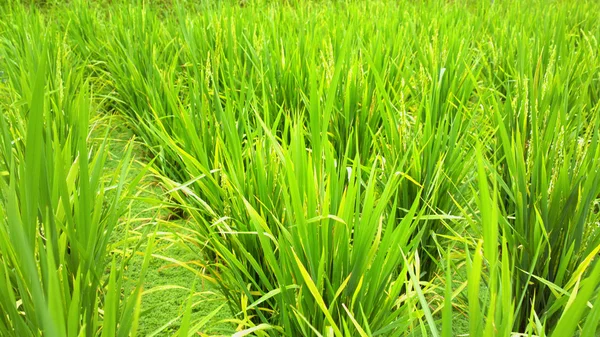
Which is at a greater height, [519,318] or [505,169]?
[505,169]

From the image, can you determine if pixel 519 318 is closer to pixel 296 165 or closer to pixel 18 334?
pixel 296 165

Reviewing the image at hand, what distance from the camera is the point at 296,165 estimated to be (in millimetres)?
946

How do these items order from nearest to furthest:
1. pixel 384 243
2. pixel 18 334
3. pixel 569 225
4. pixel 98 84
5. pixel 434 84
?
pixel 18 334
pixel 384 243
pixel 569 225
pixel 434 84
pixel 98 84

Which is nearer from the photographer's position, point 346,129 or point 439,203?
point 439,203

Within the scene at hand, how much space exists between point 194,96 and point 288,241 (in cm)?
61

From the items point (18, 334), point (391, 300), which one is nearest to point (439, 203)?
point (391, 300)

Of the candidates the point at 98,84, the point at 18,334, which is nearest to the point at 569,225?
the point at 18,334

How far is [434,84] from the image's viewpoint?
4.51 feet

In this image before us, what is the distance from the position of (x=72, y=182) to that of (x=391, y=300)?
60 centimetres

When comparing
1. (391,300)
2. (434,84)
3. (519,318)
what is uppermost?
(434,84)

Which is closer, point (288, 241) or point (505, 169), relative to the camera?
point (288, 241)

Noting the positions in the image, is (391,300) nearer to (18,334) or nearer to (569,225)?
(569,225)

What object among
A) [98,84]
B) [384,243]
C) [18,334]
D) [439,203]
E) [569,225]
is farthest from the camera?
[98,84]

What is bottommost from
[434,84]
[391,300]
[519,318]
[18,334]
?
[519,318]
